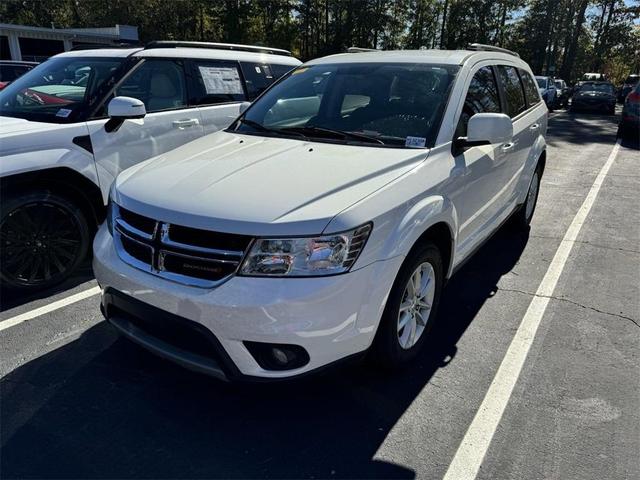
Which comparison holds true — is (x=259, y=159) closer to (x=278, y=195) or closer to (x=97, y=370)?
(x=278, y=195)

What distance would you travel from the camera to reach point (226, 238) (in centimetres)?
224

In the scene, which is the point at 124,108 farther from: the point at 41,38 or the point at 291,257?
the point at 41,38

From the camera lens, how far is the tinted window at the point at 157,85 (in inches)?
177

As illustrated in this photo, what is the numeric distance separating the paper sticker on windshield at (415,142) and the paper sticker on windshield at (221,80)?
9.60 ft

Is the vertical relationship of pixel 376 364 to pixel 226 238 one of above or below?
below

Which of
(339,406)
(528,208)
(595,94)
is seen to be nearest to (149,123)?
(339,406)

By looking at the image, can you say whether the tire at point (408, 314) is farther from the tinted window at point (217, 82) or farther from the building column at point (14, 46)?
the building column at point (14, 46)

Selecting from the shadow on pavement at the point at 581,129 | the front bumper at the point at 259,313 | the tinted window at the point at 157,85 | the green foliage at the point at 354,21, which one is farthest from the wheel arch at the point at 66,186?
the green foliage at the point at 354,21

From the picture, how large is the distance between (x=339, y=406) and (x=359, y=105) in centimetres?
201

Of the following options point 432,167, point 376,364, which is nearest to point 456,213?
point 432,167

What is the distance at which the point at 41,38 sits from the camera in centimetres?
2845

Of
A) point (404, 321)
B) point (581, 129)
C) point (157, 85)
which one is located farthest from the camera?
point (581, 129)

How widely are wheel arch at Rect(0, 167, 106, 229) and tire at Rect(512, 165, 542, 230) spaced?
4.09 meters

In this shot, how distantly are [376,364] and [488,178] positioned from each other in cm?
168
